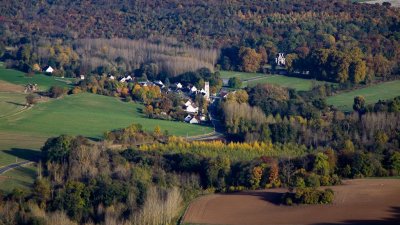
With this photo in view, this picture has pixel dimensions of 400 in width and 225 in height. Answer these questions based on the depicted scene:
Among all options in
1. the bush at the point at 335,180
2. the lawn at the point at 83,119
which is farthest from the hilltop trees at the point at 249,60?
the bush at the point at 335,180

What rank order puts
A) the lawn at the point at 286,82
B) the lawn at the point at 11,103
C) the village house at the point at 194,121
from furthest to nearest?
1. the lawn at the point at 286,82
2. the lawn at the point at 11,103
3. the village house at the point at 194,121

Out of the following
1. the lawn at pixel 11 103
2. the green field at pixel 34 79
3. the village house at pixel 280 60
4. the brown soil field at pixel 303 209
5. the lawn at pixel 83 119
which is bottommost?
the green field at pixel 34 79

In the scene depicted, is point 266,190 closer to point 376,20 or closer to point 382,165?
point 382,165

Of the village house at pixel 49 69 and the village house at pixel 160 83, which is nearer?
the village house at pixel 160 83

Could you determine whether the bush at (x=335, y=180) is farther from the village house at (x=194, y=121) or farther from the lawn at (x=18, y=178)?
the village house at (x=194, y=121)

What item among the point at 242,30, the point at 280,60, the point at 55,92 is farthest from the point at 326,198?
the point at 242,30

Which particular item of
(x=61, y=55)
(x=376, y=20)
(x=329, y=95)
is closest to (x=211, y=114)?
(x=329, y=95)

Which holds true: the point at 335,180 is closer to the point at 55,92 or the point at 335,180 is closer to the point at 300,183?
the point at 300,183
